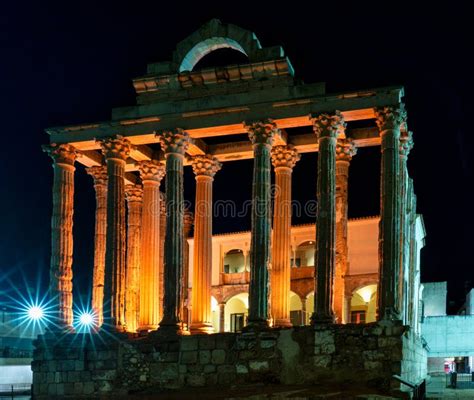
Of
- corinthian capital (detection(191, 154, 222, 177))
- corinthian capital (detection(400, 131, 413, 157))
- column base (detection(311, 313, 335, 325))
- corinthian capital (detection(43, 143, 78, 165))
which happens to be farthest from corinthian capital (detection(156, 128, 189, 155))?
column base (detection(311, 313, 335, 325))

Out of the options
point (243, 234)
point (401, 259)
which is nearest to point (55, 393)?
point (401, 259)

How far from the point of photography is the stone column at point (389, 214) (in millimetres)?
30562

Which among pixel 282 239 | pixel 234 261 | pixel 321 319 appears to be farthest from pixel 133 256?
pixel 234 261

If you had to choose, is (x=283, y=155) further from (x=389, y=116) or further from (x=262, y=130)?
(x=389, y=116)

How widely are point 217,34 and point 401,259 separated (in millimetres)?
12819

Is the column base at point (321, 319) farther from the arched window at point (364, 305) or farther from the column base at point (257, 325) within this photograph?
the arched window at point (364, 305)

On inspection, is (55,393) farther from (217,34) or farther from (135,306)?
(217,34)

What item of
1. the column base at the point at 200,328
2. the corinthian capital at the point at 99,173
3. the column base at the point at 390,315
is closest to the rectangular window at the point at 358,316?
the column base at the point at 200,328

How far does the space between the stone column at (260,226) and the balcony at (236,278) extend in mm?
18332

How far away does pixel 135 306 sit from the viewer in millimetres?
39094

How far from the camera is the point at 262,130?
33750 millimetres

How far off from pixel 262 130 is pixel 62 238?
1076 cm

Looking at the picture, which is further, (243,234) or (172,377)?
(243,234)

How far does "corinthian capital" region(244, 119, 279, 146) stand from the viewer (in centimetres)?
3369
